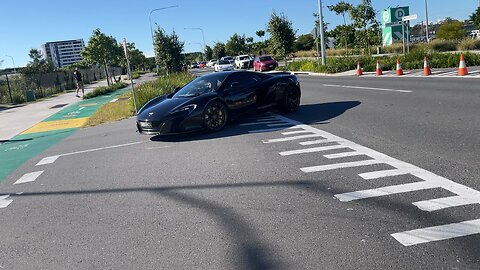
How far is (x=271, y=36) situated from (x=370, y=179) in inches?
1421

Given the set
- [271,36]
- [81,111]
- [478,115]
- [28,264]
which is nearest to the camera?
[28,264]

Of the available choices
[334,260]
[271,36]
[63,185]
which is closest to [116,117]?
[63,185]

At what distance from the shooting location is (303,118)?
32.8 ft

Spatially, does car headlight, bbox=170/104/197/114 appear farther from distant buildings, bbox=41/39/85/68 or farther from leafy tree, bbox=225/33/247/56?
distant buildings, bbox=41/39/85/68

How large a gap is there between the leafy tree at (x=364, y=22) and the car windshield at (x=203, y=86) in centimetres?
2514

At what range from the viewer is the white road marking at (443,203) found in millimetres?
3988

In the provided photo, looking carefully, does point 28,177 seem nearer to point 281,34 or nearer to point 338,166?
point 338,166

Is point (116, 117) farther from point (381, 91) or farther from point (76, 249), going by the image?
point (76, 249)

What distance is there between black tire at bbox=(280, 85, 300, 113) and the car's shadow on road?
155mm

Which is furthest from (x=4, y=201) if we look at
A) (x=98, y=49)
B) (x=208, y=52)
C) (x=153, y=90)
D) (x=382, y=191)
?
(x=208, y=52)

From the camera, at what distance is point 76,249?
3.85 metres

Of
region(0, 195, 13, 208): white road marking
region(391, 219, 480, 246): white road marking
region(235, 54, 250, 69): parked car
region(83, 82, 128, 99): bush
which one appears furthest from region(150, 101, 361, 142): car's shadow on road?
region(235, 54, 250, 69): parked car

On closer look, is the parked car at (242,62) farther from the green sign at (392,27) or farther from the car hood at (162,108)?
the car hood at (162,108)

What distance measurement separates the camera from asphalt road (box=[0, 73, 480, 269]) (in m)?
3.40
